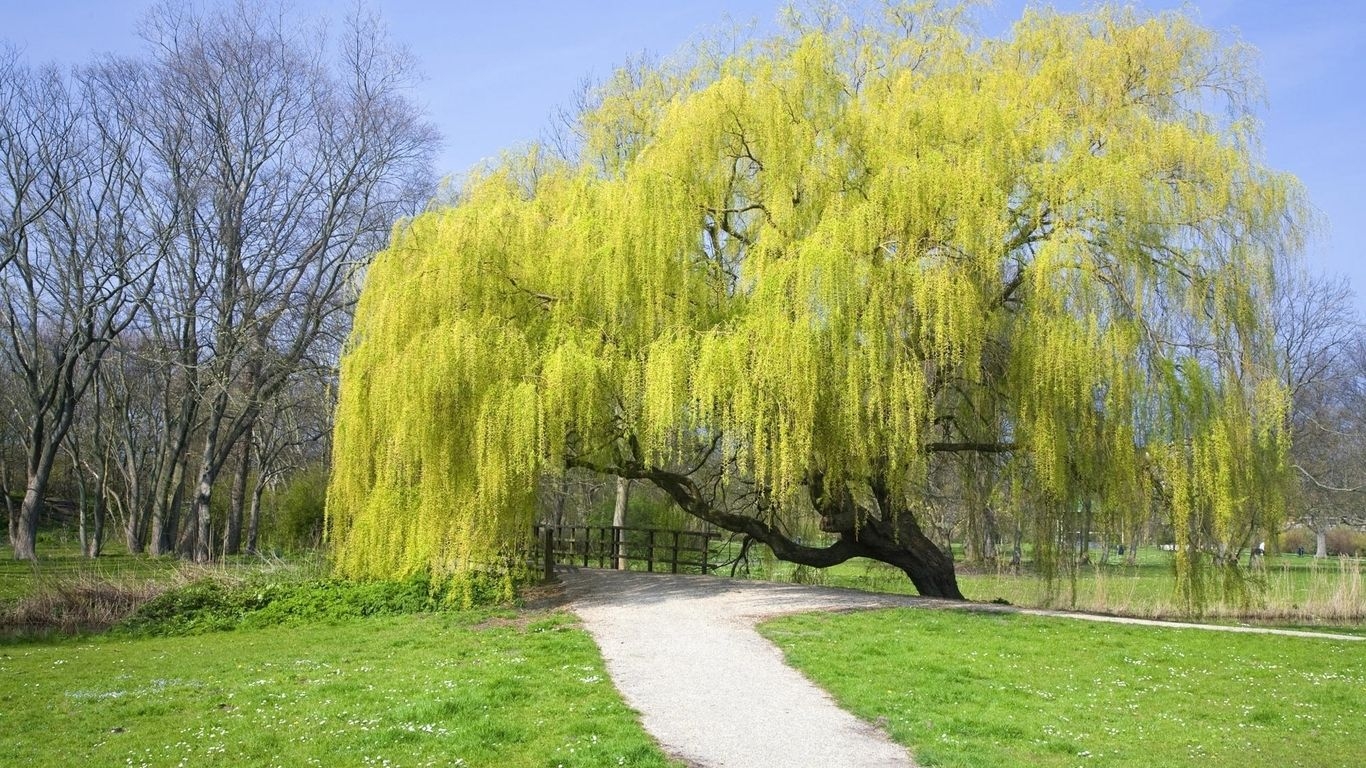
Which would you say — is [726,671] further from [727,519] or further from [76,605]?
[76,605]

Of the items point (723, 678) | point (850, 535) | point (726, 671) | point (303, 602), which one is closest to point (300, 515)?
point (303, 602)

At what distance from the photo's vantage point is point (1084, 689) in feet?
27.6

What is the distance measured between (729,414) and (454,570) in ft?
15.0

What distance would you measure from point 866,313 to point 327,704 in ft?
25.7

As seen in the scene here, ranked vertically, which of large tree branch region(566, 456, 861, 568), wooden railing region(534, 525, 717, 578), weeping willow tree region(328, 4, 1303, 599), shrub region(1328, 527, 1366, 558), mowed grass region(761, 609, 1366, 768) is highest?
weeping willow tree region(328, 4, 1303, 599)

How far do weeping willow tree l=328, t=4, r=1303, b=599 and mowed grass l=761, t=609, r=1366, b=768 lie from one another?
7.24ft

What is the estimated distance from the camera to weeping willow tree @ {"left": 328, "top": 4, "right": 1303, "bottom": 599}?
492 inches

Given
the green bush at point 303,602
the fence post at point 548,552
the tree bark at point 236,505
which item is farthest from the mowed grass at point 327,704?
the tree bark at point 236,505

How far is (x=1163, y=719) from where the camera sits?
24.0 ft

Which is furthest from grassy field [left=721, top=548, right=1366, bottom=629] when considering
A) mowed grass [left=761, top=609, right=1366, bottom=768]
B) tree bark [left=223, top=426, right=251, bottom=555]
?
tree bark [left=223, top=426, right=251, bottom=555]

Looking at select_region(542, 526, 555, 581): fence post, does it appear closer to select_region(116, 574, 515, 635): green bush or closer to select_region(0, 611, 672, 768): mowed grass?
select_region(116, 574, 515, 635): green bush

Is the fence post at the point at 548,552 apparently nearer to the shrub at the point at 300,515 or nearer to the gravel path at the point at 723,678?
the gravel path at the point at 723,678

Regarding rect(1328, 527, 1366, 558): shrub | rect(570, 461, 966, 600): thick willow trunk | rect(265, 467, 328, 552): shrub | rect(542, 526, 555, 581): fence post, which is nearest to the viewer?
rect(570, 461, 966, 600): thick willow trunk

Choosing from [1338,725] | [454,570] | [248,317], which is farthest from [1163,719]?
[248,317]
